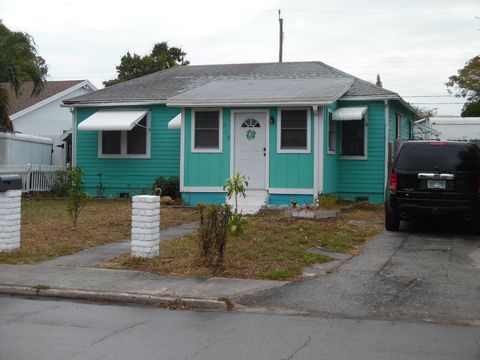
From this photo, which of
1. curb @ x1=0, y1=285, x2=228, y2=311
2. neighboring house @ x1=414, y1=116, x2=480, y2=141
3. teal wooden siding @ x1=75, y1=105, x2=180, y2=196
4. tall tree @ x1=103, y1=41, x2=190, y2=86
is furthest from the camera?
tall tree @ x1=103, y1=41, x2=190, y2=86

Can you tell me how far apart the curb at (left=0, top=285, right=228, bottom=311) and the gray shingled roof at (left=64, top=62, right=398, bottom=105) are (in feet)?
31.7

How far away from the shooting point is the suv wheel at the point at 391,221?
499 inches

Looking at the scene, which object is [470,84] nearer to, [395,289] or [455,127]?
[455,127]

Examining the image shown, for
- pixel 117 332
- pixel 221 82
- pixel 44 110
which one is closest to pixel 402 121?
pixel 221 82

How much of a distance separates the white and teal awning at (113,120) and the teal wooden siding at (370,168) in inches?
249

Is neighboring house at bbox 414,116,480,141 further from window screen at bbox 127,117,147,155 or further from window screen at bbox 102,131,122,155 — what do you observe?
window screen at bbox 102,131,122,155

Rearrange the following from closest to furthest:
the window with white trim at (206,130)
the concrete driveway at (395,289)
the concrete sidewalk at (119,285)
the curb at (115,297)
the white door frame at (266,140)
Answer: the concrete driveway at (395,289), the curb at (115,297), the concrete sidewalk at (119,285), the white door frame at (266,140), the window with white trim at (206,130)

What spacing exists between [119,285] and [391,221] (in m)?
6.54

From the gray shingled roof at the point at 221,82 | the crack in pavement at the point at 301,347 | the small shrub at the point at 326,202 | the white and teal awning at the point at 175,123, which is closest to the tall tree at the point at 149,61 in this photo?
the gray shingled roof at the point at 221,82

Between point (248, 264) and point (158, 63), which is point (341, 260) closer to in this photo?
point (248, 264)

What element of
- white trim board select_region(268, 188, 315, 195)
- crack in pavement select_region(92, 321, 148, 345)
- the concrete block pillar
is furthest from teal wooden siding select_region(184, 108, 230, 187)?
crack in pavement select_region(92, 321, 148, 345)

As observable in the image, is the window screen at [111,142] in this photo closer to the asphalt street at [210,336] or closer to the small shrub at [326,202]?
the small shrub at [326,202]

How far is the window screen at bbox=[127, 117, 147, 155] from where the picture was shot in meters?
Result: 20.6

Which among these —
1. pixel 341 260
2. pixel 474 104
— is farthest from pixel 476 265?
pixel 474 104
